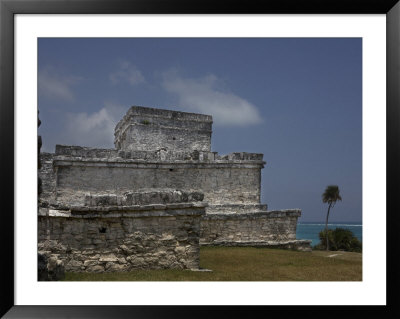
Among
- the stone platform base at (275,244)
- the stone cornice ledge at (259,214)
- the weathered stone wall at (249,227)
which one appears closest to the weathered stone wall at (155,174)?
the stone cornice ledge at (259,214)

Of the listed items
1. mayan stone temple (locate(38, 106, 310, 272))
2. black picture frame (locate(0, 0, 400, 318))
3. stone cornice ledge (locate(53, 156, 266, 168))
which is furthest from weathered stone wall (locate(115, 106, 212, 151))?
black picture frame (locate(0, 0, 400, 318))

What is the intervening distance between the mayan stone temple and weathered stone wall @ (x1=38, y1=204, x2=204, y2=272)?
0.02 meters

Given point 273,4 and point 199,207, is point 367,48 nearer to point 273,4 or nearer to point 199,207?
point 273,4

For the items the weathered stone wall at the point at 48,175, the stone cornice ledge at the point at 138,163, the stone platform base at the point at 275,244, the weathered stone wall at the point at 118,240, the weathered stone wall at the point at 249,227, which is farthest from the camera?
the stone cornice ledge at the point at 138,163

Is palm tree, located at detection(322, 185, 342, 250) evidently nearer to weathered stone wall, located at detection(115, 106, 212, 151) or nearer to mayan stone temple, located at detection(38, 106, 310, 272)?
mayan stone temple, located at detection(38, 106, 310, 272)

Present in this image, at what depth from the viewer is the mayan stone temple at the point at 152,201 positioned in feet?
22.3

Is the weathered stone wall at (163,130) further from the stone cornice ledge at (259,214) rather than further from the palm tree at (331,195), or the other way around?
the palm tree at (331,195)

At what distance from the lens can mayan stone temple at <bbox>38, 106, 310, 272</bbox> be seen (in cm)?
680

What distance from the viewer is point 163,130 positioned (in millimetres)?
16641

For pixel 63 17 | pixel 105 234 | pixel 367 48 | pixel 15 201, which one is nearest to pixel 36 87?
pixel 63 17

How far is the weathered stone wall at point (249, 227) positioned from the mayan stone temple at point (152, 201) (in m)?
0.03

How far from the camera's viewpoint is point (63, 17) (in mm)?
5605

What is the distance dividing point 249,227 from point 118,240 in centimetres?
632

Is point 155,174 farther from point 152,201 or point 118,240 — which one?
point 118,240
